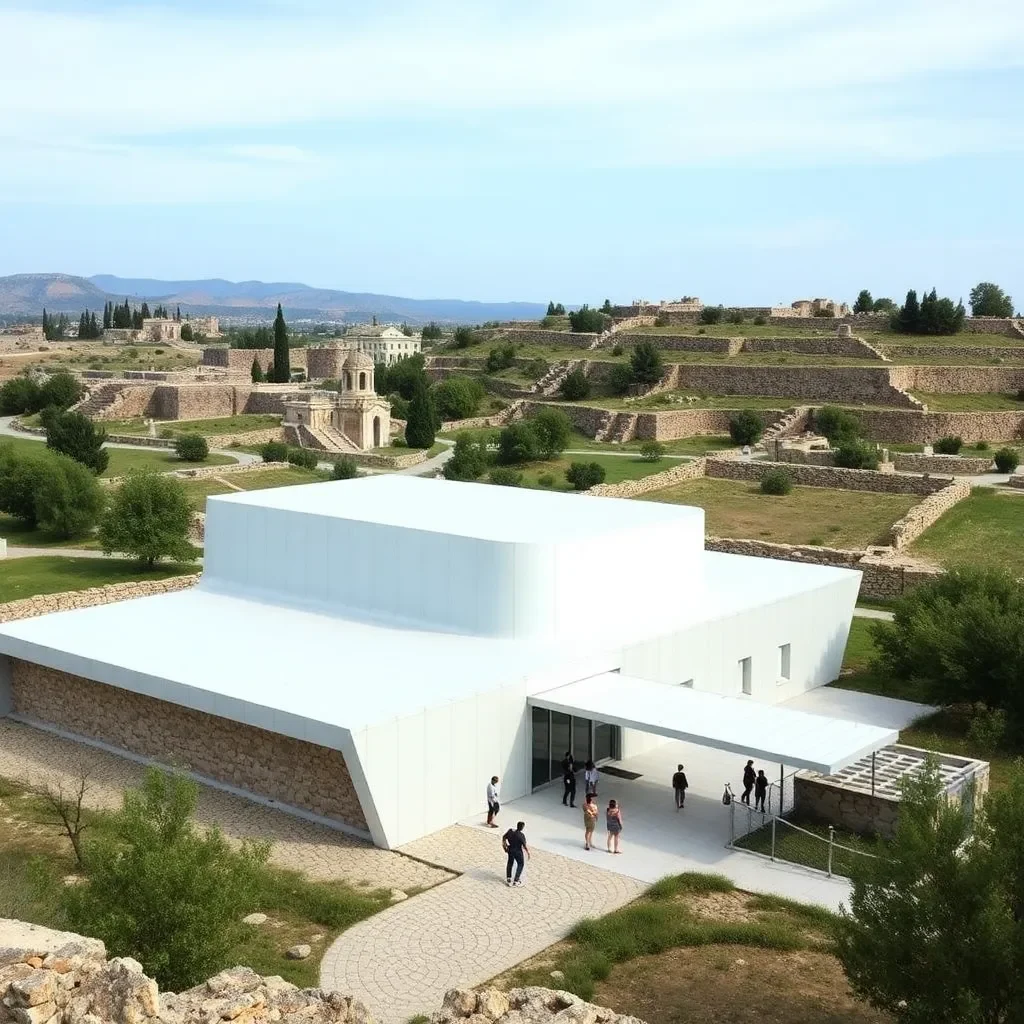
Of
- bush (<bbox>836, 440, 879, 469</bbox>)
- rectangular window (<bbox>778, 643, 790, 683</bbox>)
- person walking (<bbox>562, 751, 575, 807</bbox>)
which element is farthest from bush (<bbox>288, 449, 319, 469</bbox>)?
person walking (<bbox>562, 751, 575, 807</bbox>)

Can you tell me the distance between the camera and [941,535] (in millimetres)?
39594

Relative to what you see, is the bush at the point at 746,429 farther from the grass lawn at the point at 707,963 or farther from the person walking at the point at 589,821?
the grass lawn at the point at 707,963

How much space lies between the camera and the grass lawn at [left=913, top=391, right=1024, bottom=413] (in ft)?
201

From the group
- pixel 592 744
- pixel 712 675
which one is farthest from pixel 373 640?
pixel 712 675

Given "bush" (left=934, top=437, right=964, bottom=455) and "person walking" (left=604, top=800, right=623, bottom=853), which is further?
"bush" (left=934, top=437, right=964, bottom=455)

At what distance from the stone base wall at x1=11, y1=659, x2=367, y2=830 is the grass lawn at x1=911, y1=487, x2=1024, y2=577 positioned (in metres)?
20.7

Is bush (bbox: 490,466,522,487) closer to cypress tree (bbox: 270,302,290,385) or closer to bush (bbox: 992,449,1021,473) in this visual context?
bush (bbox: 992,449,1021,473)

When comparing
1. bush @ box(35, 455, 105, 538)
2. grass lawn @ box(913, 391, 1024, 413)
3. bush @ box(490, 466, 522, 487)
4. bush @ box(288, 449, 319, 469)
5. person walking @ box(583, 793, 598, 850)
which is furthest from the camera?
grass lawn @ box(913, 391, 1024, 413)

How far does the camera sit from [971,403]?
63.1m

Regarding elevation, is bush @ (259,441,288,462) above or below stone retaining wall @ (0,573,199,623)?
above

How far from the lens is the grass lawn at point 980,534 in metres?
36.3

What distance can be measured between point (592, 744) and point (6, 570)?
22137 mm

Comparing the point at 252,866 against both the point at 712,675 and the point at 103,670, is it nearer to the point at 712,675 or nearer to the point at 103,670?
the point at 103,670

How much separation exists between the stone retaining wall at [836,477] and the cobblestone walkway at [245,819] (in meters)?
33.6
